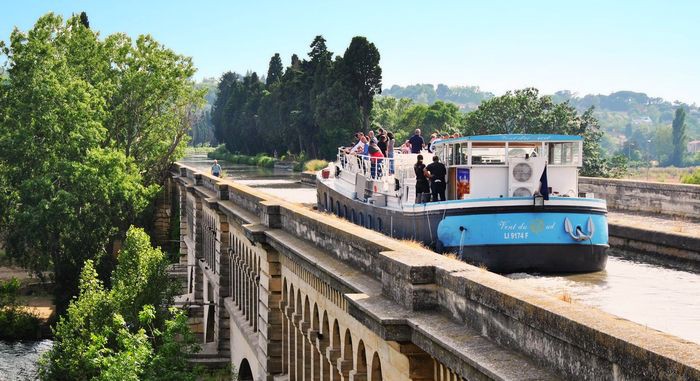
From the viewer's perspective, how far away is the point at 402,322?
10.4 m

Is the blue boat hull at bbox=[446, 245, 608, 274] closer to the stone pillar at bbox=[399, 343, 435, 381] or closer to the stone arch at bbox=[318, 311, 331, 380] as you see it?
the stone arch at bbox=[318, 311, 331, 380]

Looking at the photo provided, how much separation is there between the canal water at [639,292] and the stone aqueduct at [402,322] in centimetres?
239

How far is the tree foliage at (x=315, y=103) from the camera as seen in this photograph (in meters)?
79.4

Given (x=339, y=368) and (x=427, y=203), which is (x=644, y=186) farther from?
(x=339, y=368)

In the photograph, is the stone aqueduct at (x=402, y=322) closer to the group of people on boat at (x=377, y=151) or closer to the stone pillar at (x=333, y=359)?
the stone pillar at (x=333, y=359)

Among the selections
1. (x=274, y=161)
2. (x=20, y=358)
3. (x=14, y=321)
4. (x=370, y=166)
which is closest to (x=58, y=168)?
(x=14, y=321)

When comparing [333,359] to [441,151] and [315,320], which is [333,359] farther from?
[441,151]

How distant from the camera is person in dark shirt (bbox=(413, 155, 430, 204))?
65.5ft

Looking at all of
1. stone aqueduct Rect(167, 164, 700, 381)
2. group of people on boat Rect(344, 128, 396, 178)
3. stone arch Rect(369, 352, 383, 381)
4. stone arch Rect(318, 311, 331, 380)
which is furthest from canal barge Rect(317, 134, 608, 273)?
stone arch Rect(369, 352, 383, 381)

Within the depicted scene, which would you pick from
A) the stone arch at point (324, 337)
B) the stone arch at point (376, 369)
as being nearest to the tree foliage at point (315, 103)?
the stone arch at point (324, 337)

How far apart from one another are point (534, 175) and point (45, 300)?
48040 millimetres

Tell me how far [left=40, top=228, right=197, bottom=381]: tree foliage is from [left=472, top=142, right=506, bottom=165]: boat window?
13092 millimetres

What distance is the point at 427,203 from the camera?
19.3 m

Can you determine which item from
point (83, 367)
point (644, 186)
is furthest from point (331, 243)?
point (83, 367)
